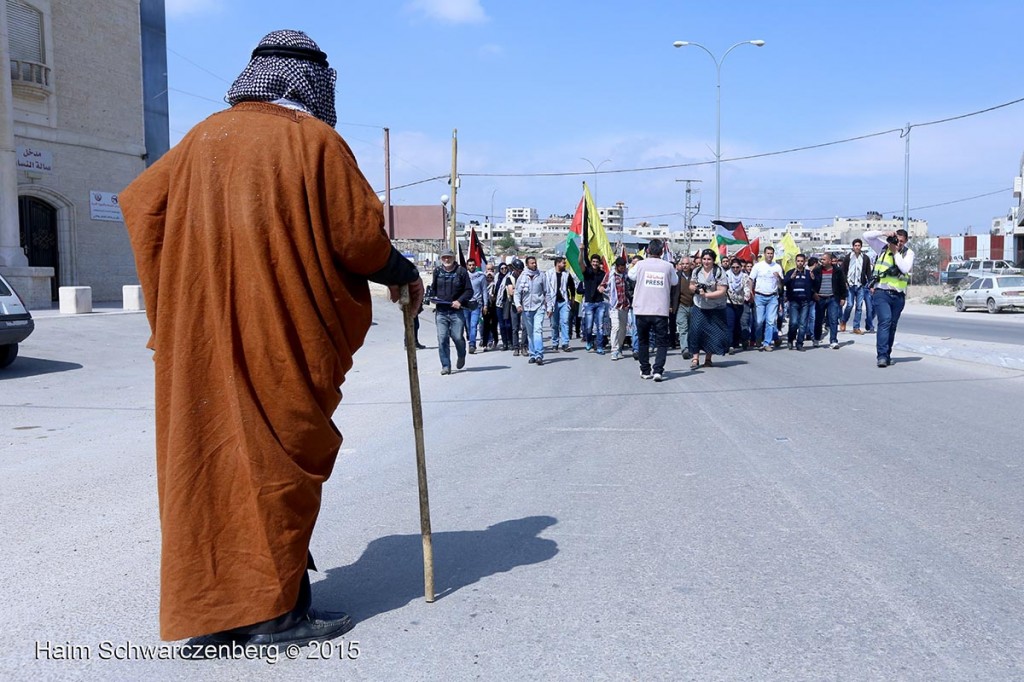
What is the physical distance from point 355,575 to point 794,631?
1888 millimetres

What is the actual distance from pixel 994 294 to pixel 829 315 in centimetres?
2025

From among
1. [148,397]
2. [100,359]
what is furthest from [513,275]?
[148,397]

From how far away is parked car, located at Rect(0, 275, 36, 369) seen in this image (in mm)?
11711

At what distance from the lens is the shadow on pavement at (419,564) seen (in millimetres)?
3670

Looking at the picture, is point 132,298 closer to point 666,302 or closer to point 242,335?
point 666,302

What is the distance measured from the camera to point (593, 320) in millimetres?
16984

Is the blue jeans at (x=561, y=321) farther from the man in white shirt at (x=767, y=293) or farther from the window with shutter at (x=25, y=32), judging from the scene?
the window with shutter at (x=25, y=32)

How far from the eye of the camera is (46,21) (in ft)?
78.2

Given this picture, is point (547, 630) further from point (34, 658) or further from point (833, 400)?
point (833, 400)

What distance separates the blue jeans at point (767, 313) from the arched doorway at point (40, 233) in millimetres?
18816

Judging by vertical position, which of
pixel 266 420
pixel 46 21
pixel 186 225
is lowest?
pixel 266 420

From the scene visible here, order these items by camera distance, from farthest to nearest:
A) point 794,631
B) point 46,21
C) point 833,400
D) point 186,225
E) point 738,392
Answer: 1. point 46,21
2. point 738,392
3. point 833,400
4. point 794,631
5. point 186,225

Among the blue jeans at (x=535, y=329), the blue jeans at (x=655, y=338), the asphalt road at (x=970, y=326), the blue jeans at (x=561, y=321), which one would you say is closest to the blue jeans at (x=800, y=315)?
the blue jeans at (x=561, y=321)

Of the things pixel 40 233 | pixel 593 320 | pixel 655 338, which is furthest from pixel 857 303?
pixel 40 233
